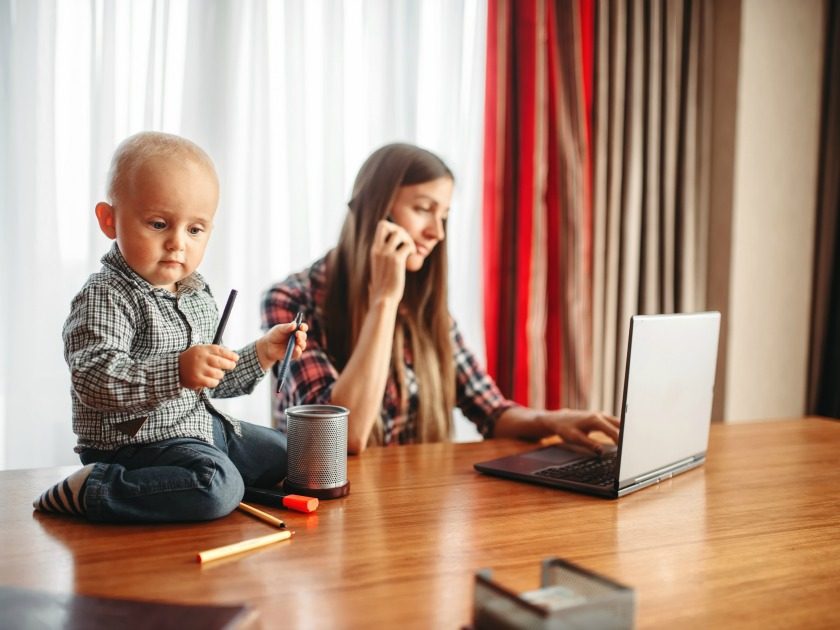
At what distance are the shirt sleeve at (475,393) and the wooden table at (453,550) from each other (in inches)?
23.7

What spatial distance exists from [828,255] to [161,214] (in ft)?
8.58

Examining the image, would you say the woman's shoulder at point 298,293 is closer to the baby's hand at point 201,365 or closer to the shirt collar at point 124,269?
the shirt collar at point 124,269

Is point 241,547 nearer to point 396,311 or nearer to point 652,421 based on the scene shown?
point 652,421

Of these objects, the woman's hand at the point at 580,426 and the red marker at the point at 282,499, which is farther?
the woman's hand at the point at 580,426

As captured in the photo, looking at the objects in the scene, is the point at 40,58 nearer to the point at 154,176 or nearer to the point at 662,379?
the point at 154,176

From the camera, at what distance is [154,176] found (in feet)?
3.48

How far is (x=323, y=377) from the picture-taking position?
1728 millimetres

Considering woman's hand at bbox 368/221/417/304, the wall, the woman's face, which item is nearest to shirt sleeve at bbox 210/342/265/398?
woman's hand at bbox 368/221/417/304

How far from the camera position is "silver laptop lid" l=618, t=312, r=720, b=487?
1185mm

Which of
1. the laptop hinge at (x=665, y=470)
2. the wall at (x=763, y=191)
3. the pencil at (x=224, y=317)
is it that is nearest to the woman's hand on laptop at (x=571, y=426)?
the laptop hinge at (x=665, y=470)

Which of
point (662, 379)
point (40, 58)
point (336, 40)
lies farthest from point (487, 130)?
point (662, 379)

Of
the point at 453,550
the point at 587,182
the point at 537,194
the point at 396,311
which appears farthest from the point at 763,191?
the point at 453,550

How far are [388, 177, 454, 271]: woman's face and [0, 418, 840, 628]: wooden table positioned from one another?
2.27ft

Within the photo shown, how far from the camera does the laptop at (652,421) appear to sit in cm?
119
